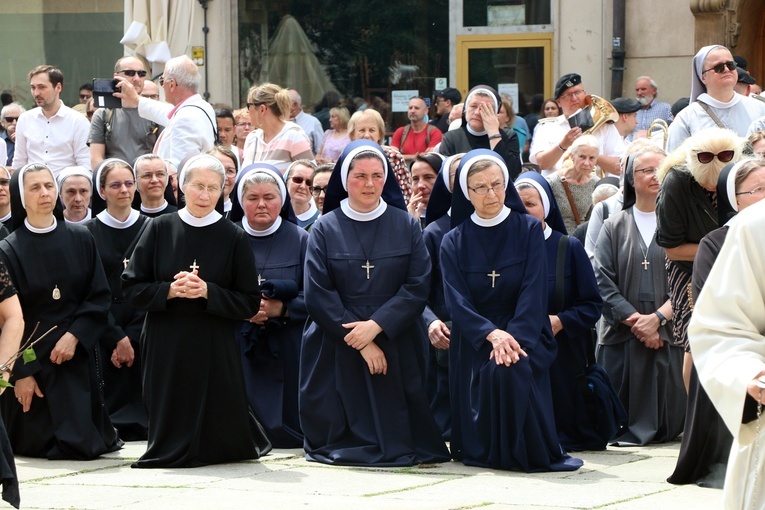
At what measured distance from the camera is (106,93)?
11.4m

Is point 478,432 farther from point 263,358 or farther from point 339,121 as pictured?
point 339,121

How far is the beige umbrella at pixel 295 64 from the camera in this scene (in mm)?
18578

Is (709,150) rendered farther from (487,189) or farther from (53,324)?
(53,324)

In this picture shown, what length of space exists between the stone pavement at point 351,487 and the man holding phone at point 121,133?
3419 mm

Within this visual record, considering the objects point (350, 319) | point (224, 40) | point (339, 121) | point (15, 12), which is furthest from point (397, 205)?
point (15, 12)

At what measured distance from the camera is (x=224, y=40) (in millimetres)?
18656

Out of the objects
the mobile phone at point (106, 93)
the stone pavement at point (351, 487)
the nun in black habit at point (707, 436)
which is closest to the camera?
the stone pavement at point (351, 487)

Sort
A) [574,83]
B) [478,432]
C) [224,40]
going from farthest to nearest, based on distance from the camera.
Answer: [224,40]
[574,83]
[478,432]

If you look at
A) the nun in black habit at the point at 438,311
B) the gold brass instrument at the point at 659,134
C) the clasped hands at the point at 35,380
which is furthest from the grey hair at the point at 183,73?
the gold brass instrument at the point at 659,134

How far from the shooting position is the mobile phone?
11352mm

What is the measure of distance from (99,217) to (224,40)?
30.3 feet

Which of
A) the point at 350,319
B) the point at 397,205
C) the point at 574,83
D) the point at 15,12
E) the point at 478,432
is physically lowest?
the point at 478,432

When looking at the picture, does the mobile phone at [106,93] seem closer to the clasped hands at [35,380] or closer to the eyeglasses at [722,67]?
the clasped hands at [35,380]

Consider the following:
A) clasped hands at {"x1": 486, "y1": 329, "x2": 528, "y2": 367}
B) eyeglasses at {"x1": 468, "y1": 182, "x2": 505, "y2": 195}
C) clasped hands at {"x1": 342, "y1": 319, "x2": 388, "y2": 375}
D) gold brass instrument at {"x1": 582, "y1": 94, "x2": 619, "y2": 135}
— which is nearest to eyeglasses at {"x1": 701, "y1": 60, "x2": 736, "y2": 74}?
gold brass instrument at {"x1": 582, "y1": 94, "x2": 619, "y2": 135}
